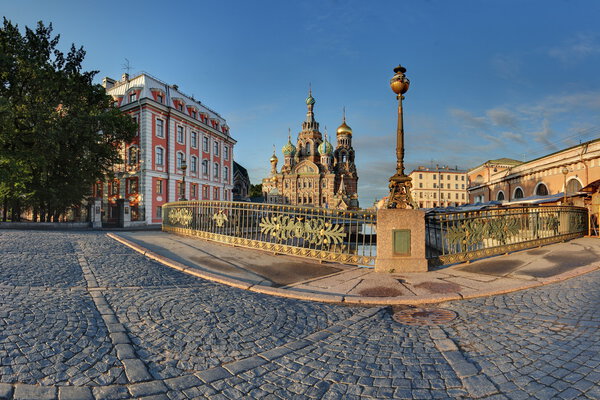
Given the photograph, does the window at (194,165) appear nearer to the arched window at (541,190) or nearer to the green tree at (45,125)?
the green tree at (45,125)

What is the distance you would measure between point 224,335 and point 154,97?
40201 millimetres

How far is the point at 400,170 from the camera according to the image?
323 inches

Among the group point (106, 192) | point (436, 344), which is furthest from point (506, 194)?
point (106, 192)

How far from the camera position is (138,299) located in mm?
4691

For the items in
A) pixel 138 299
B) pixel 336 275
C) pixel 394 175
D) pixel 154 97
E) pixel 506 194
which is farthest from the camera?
pixel 506 194

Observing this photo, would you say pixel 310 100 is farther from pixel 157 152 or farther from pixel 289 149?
pixel 157 152

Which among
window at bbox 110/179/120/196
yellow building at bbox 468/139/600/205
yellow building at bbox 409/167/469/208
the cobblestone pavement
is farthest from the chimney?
yellow building at bbox 409/167/469/208

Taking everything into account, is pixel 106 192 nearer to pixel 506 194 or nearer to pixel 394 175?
pixel 394 175

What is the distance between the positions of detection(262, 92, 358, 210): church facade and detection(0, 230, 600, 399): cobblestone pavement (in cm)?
8387

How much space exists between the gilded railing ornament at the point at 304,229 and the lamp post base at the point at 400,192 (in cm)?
158

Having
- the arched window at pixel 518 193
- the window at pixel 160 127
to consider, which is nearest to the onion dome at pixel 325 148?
the arched window at pixel 518 193

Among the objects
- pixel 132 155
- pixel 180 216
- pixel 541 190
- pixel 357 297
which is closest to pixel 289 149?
pixel 132 155

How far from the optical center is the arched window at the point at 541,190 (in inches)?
1244

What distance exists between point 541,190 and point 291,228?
35.3 meters
